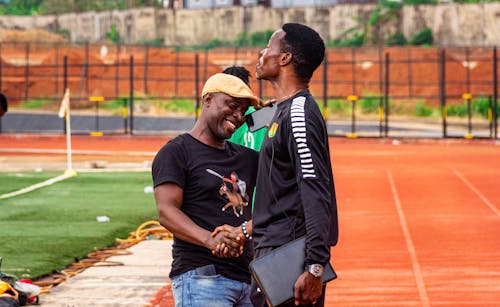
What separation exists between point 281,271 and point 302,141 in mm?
602

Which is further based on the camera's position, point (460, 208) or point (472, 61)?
point (472, 61)

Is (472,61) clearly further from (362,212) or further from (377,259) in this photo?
(377,259)

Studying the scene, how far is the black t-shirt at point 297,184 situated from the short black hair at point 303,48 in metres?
0.16

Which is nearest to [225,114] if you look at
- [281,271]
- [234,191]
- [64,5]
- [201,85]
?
[234,191]

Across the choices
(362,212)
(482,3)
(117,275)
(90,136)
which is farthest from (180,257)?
(482,3)

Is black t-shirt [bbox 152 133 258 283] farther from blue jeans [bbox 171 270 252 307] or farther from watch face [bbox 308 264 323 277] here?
watch face [bbox 308 264 323 277]

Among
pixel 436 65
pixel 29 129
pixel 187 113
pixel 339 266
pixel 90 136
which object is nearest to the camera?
pixel 339 266

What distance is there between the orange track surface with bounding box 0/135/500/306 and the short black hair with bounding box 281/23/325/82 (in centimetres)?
621

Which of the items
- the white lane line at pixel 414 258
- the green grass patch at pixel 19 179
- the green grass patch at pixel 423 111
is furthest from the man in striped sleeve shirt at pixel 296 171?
the green grass patch at pixel 423 111

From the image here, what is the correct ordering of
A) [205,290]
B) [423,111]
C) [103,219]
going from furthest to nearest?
[423,111]
[103,219]
[205,290]

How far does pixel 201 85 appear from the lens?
69.2 meters

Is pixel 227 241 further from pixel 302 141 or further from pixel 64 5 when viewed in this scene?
pixel 64 5

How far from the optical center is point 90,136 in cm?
4862

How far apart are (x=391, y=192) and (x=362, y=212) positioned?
13.7 feet
